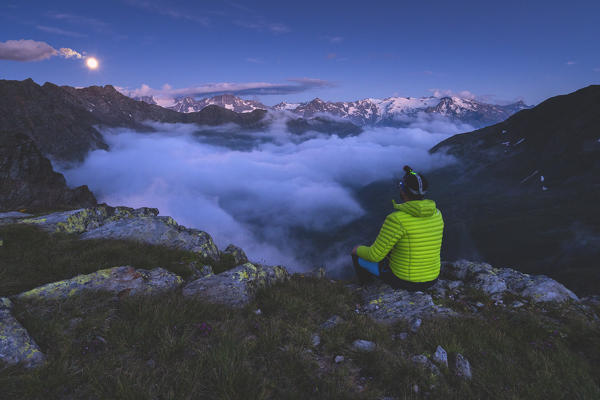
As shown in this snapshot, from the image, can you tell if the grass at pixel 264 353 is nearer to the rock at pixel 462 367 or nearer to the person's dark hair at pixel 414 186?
the rock at pixel 462 367

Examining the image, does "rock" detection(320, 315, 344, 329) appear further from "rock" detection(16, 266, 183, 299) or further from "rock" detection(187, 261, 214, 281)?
"rock" detection(187, 261, 214, 281)

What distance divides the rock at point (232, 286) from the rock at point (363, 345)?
2.83 meters

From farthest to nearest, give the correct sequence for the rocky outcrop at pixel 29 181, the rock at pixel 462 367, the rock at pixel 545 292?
1. the rocky outcrop at pixel 29 181
2. the rock at pixel 545 292
3. the rock at pixel 462 367

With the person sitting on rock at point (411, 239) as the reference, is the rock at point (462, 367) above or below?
below

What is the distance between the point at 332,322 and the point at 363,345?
1.21 metres

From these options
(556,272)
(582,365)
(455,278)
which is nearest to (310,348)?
(582,365)

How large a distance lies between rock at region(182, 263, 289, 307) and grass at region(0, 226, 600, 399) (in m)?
0.65

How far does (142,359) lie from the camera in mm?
3590

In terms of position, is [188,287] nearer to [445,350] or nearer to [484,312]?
[445,350]

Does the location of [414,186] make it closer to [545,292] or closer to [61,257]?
[545,292]

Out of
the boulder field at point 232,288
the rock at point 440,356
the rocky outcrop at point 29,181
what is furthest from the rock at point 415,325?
the rocky outcrop at point 29,181

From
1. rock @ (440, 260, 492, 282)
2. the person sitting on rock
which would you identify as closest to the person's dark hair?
the person sitting on rock

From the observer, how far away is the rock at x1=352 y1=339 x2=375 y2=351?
4.38 meters

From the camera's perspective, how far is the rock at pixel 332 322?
530cm
